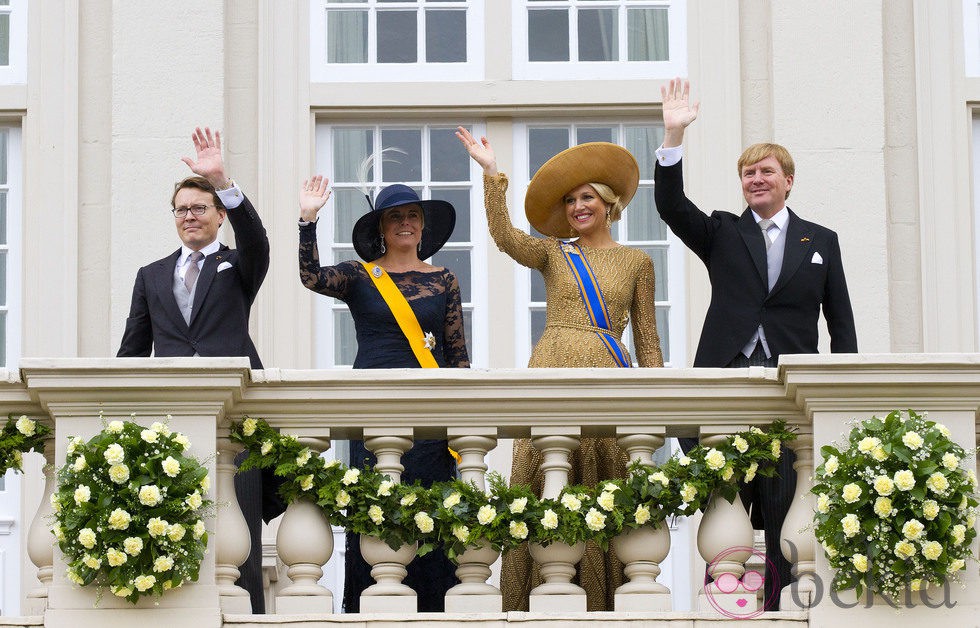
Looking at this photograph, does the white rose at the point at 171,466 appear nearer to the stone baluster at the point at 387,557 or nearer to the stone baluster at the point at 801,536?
the stone baluster at the point at 387,557

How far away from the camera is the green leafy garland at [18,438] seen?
292 inches

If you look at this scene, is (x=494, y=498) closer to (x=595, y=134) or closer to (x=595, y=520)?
(x=595, y=520)

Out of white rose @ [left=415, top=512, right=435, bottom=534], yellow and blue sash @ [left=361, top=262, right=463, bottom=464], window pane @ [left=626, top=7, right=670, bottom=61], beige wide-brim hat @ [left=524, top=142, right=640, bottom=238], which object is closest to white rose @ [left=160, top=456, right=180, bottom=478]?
white rose @ [left=415, top=512, right=435, bottom=534]

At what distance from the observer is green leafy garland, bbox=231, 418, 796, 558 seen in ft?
24.2

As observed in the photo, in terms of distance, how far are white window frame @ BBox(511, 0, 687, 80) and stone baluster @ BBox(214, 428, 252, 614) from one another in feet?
15.7

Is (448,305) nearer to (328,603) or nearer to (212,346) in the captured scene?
(212,346)

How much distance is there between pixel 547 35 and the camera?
1187 centimetres

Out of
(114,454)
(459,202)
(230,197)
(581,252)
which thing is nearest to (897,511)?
(581,252)

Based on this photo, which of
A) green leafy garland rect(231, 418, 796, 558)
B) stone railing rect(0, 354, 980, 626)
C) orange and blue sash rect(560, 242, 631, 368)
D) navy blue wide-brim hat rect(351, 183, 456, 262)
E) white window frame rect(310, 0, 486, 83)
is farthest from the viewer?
white window frame rect(310, 0, 486, 83)

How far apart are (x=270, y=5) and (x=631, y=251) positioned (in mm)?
3664

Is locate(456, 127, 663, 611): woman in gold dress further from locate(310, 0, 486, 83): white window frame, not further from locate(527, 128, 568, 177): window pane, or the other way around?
locate(310, 0, 486, 83): white window frame

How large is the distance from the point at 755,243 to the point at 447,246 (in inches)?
131

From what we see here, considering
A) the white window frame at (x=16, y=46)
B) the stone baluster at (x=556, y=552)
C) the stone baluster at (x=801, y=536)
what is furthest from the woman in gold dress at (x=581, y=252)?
the white window frame at (x=16, y=46)

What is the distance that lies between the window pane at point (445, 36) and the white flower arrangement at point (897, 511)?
5.14 metres
